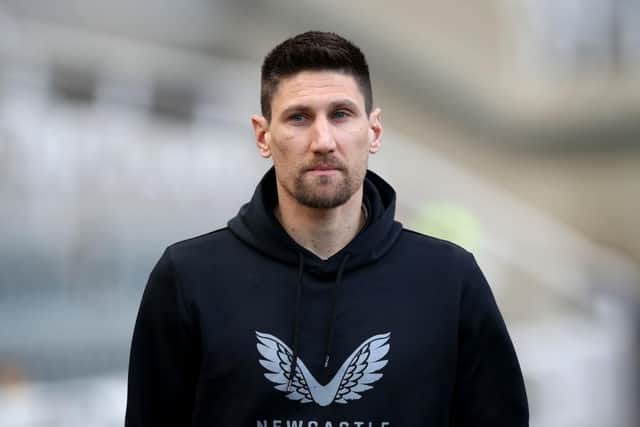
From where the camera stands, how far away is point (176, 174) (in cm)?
536

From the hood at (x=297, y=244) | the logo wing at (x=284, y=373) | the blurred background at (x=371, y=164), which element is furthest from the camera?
the blurred background at (x=371, y=164)

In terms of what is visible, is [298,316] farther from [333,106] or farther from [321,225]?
[333,106]

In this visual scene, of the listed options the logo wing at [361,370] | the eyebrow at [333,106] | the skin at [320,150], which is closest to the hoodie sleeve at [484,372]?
the logo wing at [361,370]

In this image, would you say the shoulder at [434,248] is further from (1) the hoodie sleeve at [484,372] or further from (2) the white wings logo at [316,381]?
(2) the white wings logo at [316,381]

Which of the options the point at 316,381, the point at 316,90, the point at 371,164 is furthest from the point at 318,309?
the point at 371,164

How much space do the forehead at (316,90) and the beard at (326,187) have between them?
11 centimetres

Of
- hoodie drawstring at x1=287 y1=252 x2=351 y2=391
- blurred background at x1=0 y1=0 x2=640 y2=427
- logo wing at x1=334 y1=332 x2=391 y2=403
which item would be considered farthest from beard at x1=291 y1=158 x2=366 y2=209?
blurred background at x1=0 y1=0 x2=640 y2=427

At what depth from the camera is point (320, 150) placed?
5.37 ft

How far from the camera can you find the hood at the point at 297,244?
1725 millimetres

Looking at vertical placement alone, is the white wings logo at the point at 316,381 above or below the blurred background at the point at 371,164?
below

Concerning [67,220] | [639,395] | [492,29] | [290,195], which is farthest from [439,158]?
[290,195]

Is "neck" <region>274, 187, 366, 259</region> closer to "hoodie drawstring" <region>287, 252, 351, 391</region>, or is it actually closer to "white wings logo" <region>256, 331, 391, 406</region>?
"hoodie drawstring" <region>287, 252, 351, 391</region>

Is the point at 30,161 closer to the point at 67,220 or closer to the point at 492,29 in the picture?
the point at 67,220

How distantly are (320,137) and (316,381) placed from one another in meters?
0.40
